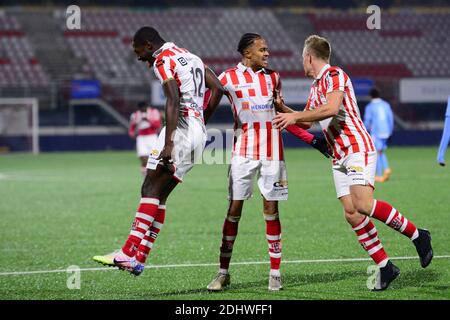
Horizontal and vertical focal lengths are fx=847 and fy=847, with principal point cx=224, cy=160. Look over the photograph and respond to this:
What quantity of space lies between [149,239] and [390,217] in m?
2.04

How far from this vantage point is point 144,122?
21484mm

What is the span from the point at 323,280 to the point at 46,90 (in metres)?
31.4

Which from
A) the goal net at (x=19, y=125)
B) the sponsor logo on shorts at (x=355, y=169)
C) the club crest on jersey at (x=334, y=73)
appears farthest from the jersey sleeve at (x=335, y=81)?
the goal net at (x=19, y=125)

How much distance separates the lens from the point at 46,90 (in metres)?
37.3

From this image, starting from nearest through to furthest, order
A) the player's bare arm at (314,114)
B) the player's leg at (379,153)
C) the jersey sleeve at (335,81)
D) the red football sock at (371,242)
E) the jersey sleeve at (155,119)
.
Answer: the player's bare arm at (314,114) < the jersey sleeve at (335,81) < the red football sock at (371,242) < the player's leg at (379,153) < the jersey sleeve at (155,119)

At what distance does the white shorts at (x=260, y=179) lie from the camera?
286 inches

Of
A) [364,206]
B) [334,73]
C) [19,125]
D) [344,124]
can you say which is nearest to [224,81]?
[334,73]

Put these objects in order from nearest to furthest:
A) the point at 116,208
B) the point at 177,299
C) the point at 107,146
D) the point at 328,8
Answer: the point at 177,299
the point at 116,208
the point at 107,146
the point at 328,8

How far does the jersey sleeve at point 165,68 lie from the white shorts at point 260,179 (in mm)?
971

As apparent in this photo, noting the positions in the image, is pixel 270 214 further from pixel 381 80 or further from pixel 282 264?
pixel 381 80

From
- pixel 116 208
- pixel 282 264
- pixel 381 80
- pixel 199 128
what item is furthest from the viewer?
pixel 381 80

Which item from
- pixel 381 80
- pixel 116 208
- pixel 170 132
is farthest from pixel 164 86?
pixel 381 80

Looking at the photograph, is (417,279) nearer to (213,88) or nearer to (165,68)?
(213,88)

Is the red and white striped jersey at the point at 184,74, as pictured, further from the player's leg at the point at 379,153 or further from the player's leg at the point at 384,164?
the player's leg at the point at 379,153
